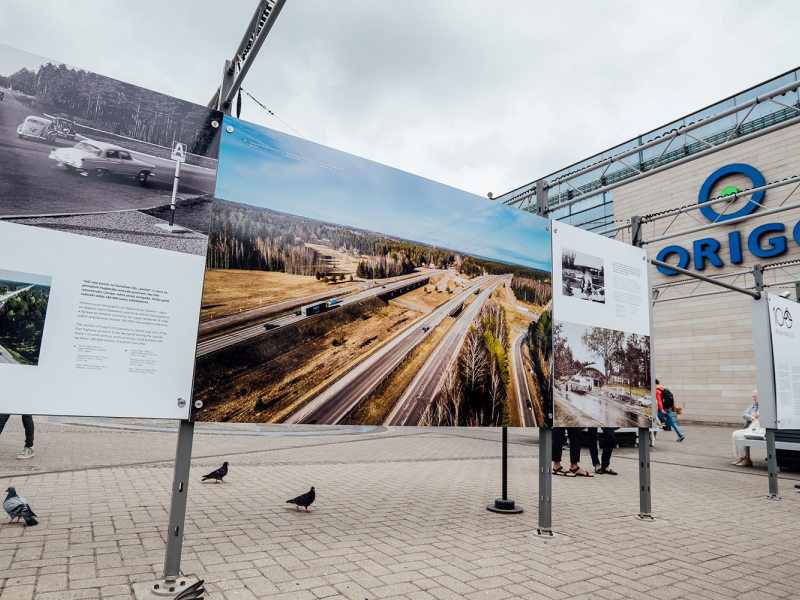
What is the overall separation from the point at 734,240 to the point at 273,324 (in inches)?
810

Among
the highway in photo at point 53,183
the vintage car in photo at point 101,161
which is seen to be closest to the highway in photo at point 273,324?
the highway in photo at point 53,183

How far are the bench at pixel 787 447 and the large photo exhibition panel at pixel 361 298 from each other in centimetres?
700

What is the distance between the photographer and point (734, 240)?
18.5 meters

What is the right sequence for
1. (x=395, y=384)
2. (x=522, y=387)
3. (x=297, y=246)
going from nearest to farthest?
(x=297, y=246) < (x=395, y=384) < (x=522, y=387)

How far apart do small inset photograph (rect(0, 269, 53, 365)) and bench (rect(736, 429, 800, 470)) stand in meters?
10.4

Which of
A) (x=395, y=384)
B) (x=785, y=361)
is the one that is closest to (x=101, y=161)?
(x=395, y=384)

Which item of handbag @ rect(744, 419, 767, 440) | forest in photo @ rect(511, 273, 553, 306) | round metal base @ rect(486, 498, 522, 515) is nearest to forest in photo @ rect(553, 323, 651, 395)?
forest in photo @ rect(511, 273, 553, 306)

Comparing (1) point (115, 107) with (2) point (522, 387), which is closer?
(1) point (115, 107)

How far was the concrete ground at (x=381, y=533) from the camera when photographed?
3.09m

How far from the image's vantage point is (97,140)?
2.70 metres

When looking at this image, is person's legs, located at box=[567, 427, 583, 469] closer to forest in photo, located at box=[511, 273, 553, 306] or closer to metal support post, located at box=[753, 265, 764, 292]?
metal support post, located at box=[753, 265, 764, 292]

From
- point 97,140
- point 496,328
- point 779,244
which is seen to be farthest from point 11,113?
point 779,244

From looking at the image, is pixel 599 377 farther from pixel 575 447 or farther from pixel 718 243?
pixel 718 243

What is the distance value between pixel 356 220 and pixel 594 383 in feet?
9.61
